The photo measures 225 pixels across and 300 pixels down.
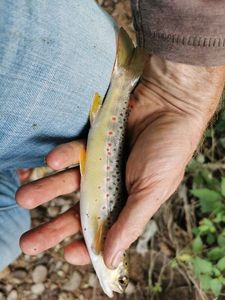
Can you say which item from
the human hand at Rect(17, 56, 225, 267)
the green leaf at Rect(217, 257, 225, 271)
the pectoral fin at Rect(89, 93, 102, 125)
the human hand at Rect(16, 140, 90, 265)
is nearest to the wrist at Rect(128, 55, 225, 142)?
the human hand at Rect(17, 56, 225, 267)

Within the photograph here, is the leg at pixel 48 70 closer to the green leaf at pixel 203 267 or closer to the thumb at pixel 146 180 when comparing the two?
the thumb at pixel 146 180

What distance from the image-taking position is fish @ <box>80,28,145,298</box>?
1441 millimetres

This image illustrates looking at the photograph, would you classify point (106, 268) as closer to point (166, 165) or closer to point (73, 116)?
point (166, 165)

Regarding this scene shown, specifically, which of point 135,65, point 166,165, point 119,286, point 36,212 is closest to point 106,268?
point 119,286

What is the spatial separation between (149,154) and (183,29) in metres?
0.36

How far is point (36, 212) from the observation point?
220 cm

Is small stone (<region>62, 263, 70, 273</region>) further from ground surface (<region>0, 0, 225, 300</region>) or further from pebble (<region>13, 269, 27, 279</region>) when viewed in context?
pebble (<region>13, 269, 27, 279</region>)

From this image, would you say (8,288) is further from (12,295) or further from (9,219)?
(9,219)

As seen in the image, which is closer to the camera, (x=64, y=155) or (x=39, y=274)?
(x=64, y=155)

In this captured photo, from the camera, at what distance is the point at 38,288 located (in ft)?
6.92

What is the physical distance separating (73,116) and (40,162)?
248 mm

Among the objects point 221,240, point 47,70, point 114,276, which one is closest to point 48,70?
point 47,70

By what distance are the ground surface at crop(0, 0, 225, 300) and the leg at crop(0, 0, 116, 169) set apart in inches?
30.7

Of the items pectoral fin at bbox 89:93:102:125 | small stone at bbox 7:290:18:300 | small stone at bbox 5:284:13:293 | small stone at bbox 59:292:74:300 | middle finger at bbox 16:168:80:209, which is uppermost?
pectoral fin at bbox 89:93:102:125
